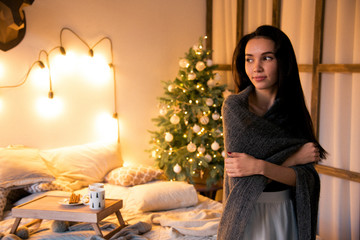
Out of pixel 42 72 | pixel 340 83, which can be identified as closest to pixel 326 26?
pixel 340 83

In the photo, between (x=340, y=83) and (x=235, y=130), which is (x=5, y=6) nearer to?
(x=235, y=130)

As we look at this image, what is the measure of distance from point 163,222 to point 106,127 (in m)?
1.54

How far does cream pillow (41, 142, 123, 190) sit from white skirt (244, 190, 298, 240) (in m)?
1.90

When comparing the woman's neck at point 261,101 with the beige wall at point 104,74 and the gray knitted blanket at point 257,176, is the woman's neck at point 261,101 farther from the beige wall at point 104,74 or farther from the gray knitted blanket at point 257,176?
the beige wall at point 104,74

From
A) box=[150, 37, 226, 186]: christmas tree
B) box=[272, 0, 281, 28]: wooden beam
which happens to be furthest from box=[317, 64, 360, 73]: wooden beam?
box=[150, 37, 226, 186]: christmas tree

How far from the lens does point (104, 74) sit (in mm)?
3475

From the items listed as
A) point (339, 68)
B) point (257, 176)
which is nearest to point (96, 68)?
point (339, 68)

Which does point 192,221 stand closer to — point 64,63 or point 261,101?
point 261,101

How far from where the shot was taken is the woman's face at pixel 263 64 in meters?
1.37

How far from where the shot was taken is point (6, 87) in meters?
2.99

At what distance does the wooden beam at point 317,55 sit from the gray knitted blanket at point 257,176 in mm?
1584

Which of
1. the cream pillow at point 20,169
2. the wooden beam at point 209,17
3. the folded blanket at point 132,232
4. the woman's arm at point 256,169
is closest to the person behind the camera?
A: the woman's arm at point 256,169

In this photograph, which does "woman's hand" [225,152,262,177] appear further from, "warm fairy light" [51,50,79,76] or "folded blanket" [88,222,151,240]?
"warm fairy light" [51,50,79,76]

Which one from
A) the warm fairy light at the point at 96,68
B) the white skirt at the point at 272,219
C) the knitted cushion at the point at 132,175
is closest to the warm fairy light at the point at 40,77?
the warm fairy light at the point at 96,68
